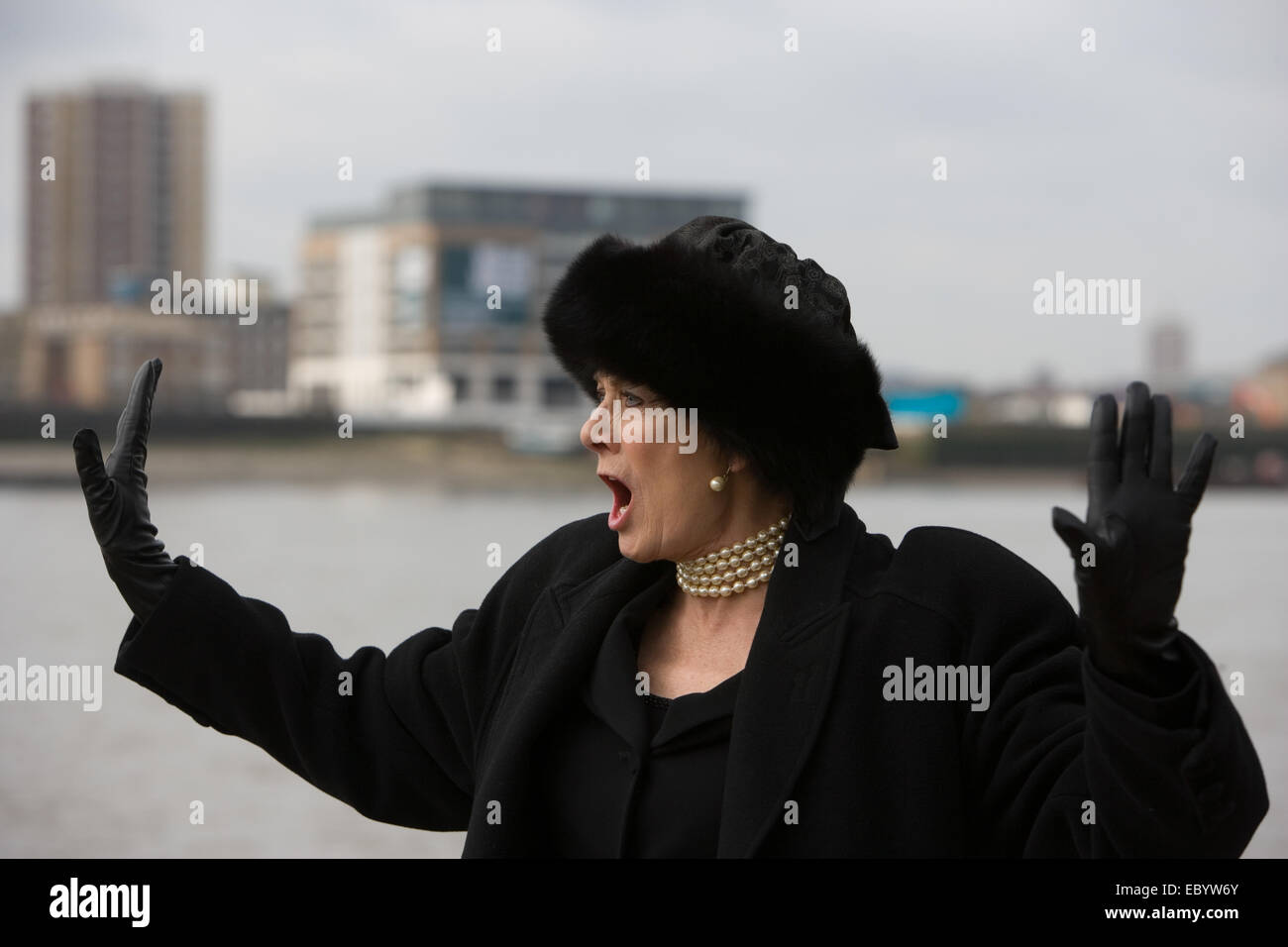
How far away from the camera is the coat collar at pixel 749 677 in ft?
5.64

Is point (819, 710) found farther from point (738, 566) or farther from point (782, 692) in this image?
point (738, 566)

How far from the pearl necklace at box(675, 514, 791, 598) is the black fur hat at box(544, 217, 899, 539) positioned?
57 millimetres

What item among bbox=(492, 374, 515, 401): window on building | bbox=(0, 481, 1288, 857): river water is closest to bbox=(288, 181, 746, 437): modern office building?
bbox=(492, 374, 515, 401): window on building

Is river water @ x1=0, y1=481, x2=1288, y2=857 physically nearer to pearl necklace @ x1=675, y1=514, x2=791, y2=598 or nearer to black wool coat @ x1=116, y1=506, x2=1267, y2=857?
black wool coat @ x1=116, y1=506, x2=1267, y2=857

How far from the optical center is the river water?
8.40 meters

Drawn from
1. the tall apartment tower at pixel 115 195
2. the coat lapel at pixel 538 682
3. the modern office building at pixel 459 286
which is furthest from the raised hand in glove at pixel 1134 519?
the modern office building at pixel 459 286

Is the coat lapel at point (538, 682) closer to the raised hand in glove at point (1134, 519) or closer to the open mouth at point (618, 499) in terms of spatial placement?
the open mouth at point (618, 499)

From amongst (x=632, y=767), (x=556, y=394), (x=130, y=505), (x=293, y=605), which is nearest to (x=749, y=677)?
(x=632, y=767)

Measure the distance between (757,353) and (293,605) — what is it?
56.7ft

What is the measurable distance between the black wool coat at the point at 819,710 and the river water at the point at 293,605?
5.41 meters

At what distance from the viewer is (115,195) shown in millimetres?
66875
